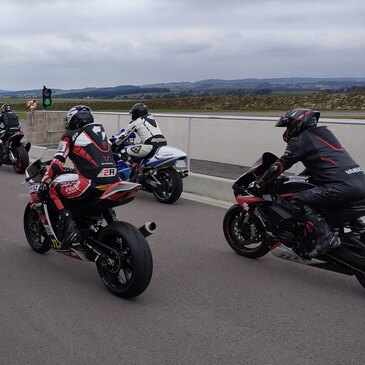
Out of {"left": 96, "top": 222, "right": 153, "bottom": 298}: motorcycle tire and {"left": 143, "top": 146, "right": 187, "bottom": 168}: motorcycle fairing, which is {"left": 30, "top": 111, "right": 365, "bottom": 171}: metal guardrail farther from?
{"left": 96, "top": 222, "right": 153, "bottom": 298}: motorcycle tire

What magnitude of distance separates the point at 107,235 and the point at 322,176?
218cm

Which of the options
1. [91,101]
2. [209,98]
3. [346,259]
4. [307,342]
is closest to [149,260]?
[307,342]

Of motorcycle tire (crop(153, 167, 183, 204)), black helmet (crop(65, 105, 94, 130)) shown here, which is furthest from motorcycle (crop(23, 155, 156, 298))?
motorcycle tire (crop(153, 167, 183, 204))

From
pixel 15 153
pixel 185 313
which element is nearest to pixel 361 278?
pixel 185 313

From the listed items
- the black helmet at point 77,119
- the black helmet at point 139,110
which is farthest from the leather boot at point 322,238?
the black helmet at point 139,110

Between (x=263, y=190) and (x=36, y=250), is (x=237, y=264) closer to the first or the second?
(x=263, y=190)

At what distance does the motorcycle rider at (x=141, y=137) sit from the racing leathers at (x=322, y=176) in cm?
444

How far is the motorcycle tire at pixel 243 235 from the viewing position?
5.73 m

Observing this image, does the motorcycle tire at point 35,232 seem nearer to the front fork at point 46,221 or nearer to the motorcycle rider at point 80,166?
the front fork at point 46,221

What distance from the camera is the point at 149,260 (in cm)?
441

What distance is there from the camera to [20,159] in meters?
12.6

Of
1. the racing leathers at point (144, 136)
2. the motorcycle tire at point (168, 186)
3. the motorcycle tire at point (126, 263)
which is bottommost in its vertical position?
the motorcycle tire at point (168, 186)

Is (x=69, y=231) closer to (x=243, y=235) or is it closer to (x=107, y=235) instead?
(x=107, y=235)

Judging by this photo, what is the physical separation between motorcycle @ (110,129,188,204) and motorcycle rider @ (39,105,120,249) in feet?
13.0
